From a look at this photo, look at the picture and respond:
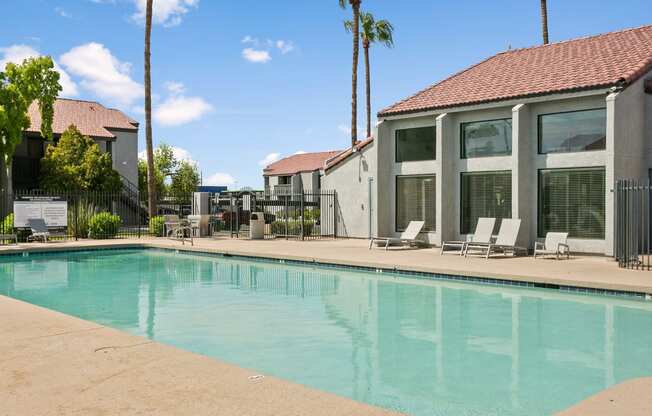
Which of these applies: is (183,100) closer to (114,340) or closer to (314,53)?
(314,53)

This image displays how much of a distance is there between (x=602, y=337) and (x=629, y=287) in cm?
276

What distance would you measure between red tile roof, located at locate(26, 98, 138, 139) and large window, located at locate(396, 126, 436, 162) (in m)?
22.7

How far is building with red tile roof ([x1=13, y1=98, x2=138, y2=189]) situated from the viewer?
110 feet

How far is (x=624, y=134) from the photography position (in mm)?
15820

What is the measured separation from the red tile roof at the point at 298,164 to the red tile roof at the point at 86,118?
19.7 metres

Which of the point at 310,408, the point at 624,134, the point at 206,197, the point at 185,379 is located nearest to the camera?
the point at 310,408

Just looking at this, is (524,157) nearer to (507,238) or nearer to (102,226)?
(507,238)

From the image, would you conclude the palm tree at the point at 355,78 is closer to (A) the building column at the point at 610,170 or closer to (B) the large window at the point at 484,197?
(B) the large window at the point at 484,197

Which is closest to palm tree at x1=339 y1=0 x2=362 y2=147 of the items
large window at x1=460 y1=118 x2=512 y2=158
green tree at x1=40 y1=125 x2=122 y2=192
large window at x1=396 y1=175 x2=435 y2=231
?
large window at x1=396 y1=175 x2=435 y2=231

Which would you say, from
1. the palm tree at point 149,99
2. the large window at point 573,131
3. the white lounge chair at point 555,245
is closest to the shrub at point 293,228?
the palm tree at point 149,99

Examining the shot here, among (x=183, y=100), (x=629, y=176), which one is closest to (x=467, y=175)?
(x=629, y=176)

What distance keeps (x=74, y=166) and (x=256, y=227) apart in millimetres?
13864

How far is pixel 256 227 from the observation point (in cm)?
2409

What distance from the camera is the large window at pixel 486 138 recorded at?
60.0 ft
